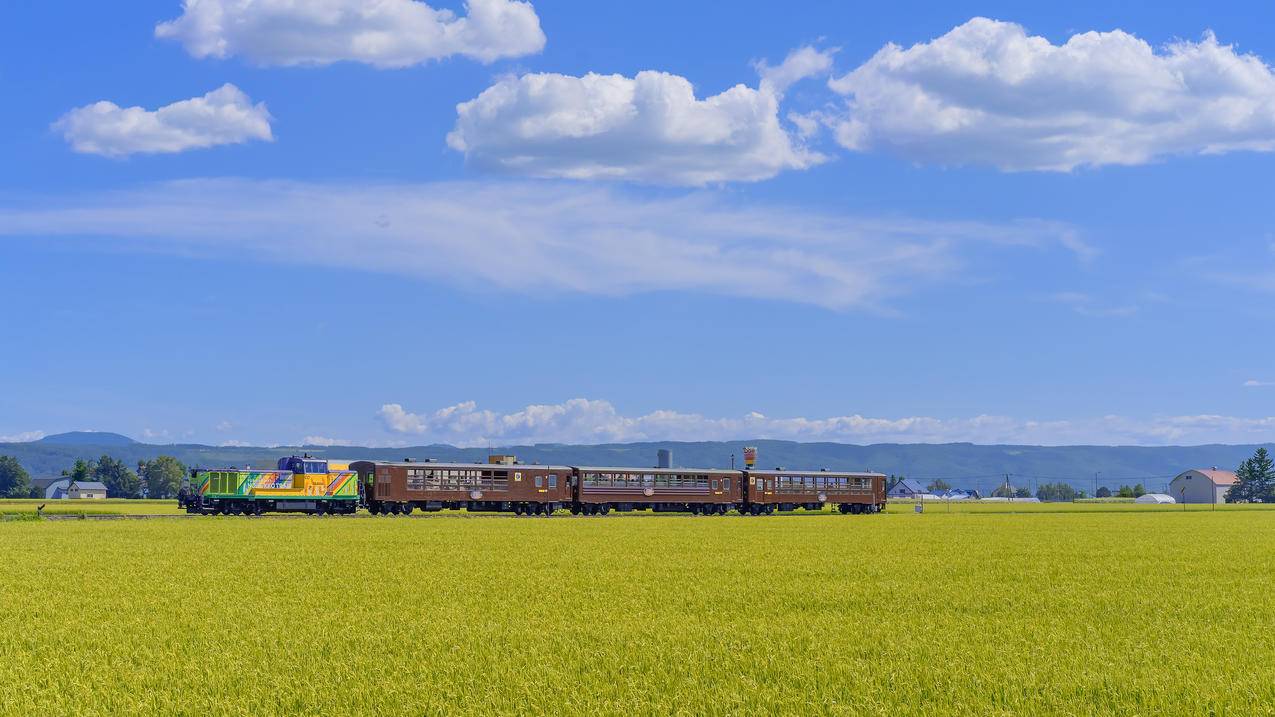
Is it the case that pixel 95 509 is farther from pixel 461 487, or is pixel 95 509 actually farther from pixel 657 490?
pixel 657 490

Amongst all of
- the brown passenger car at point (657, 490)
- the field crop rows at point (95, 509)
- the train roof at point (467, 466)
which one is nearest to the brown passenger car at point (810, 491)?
the brown passenger car at point (657, 490)

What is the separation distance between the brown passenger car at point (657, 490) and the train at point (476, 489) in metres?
0.07

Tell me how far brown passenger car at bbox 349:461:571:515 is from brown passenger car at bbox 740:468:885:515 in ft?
53.3

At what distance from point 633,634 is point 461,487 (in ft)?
201

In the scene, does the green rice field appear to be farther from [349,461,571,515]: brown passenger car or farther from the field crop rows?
the field crop rows

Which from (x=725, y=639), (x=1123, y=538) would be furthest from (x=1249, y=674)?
(x=1123, y=538)

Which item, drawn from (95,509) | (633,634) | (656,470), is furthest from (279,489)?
(633,634)

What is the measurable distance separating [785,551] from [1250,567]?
13.8 m

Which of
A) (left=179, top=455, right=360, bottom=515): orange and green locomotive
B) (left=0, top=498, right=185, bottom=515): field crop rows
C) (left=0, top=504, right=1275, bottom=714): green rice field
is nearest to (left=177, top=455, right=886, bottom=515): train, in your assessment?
(left=179, top=455, right=360, bottom=515): orange and green locomotive

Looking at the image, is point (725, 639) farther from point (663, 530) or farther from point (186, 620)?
point (663, 530)

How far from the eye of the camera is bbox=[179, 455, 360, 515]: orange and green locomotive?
237 ft

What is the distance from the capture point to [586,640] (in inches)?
674

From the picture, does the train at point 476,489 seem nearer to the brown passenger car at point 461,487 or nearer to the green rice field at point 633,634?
the brown passenger car at point 461,487

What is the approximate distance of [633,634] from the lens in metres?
17.6
